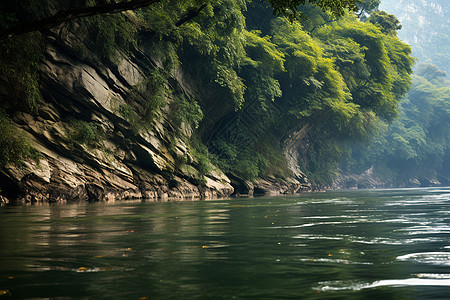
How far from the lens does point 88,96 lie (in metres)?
22.9

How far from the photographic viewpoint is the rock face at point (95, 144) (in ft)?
66.3

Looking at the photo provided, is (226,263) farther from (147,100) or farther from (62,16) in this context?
(147,100)

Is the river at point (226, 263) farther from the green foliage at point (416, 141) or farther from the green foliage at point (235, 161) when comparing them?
the green foliage at point (416, 141)

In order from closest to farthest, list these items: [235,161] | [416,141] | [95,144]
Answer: [95,144] → [235,161] → [416,141]

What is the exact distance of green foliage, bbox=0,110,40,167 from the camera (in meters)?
17.6

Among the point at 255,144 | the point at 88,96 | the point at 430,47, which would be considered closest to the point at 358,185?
the point at 255,144

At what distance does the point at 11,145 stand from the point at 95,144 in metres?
5.60

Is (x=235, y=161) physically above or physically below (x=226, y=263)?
above

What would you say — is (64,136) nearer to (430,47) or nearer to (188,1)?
(188,1)

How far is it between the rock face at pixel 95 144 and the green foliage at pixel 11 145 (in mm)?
583

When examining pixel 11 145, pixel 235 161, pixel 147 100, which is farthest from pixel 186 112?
pixel 11 145

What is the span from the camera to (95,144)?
2328cm

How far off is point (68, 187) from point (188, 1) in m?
9.29

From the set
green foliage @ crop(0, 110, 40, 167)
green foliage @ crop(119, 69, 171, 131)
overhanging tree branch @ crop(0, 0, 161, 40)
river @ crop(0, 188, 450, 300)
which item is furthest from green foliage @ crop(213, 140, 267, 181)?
river @ crop(0, 188, 450, 300)
